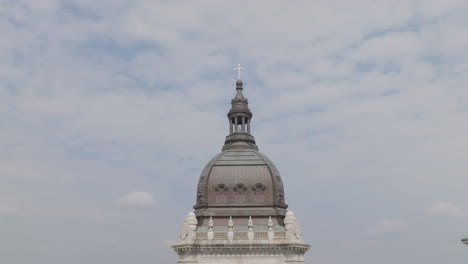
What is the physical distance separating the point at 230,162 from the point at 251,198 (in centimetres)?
510

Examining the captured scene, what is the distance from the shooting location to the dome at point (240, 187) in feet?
252

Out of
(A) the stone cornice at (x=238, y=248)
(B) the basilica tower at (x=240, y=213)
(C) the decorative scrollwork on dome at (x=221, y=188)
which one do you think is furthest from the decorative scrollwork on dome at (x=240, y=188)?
(A) the stone cornice at (x=238, y=248)

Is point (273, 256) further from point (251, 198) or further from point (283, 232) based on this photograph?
point (251, 198)

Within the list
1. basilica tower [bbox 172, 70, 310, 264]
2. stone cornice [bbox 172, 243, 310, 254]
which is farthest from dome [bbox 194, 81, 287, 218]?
stone cornice [bbox 172, 243, 310, 254]

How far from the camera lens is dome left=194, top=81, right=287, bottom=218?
76.9m

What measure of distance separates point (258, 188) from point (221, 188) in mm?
4218

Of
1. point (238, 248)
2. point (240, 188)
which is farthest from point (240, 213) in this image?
A: point (238, 248)

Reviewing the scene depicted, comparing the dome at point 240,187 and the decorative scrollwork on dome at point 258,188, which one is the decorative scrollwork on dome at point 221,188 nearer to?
the dome at point 240,187

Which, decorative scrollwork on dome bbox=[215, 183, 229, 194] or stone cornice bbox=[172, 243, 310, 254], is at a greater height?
decorative scrollwork on dome bbox=[215, 183, 229, 194]

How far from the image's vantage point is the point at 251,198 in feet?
254

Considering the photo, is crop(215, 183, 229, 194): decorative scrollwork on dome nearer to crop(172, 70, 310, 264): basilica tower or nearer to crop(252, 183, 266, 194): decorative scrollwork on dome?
crop(172, 70, 310, 264): basilica tower

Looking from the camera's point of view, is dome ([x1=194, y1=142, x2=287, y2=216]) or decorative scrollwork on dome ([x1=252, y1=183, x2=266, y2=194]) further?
decorative scrollwork on dome ([x1=252, y1=183, x2=266, y2=194])

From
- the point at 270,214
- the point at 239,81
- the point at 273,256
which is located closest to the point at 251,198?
the point at 270,214

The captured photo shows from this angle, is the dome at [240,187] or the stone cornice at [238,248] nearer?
the stone cornice at [238,248]
